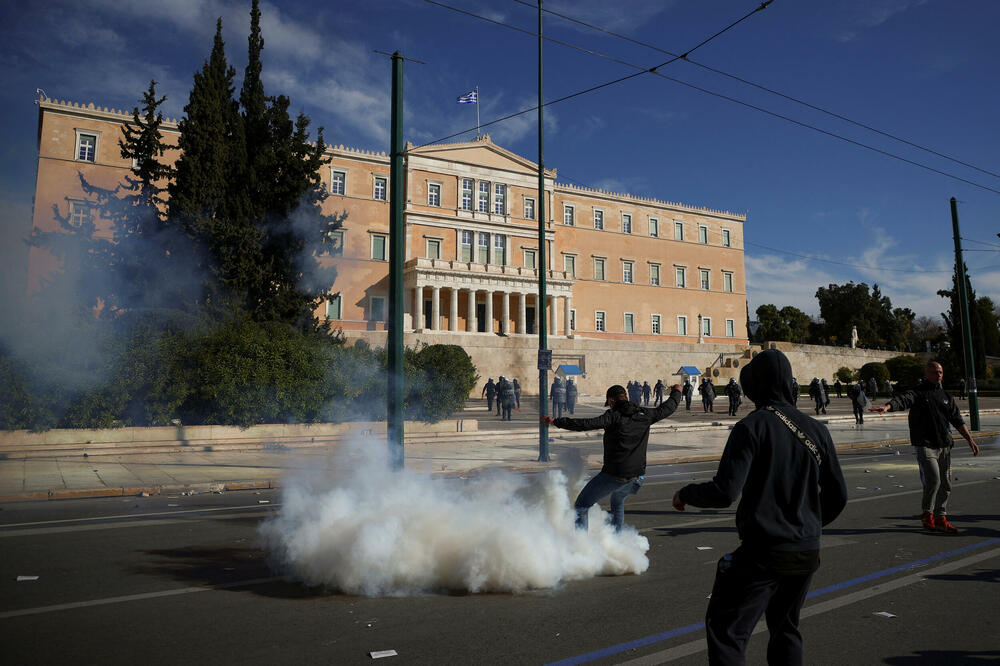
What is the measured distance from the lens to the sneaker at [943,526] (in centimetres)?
741

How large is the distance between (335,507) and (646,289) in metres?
64.9

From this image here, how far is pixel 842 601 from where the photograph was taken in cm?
502

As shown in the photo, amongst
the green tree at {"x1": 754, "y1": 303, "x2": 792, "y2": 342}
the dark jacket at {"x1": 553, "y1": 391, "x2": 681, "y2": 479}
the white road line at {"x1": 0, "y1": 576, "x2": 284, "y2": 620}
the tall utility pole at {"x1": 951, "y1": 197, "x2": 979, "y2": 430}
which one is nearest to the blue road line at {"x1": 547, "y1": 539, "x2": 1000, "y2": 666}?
the dark jacket at {"x1": 553, "y1": 391, "x2": 681, "y2": 479}

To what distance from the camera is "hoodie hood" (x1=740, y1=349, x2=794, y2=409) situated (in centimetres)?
298

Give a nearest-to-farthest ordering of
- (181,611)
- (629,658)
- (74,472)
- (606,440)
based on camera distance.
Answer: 1. (629,658)
2. (181,611)
3. (606,440)
4. (74,472)

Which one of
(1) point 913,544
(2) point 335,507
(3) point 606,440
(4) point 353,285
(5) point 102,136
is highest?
(5) point 102,136

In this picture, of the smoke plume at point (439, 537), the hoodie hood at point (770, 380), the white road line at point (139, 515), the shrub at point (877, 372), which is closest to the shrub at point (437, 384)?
the white road line at point (139, 515)

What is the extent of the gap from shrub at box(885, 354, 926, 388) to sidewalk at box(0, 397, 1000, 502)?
106ft

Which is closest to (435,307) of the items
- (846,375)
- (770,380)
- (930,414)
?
(846,375)

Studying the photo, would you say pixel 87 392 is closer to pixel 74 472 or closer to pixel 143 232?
pixel 74 472

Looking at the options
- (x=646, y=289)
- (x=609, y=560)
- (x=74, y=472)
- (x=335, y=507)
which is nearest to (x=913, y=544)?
(x=609, y=560)

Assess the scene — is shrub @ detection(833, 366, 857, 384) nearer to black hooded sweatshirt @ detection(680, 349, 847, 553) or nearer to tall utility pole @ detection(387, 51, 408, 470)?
tall utility pole @ detection(387, 51, 408, 470)

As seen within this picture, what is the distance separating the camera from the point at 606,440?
5961 millimetres

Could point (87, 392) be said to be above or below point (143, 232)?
below
